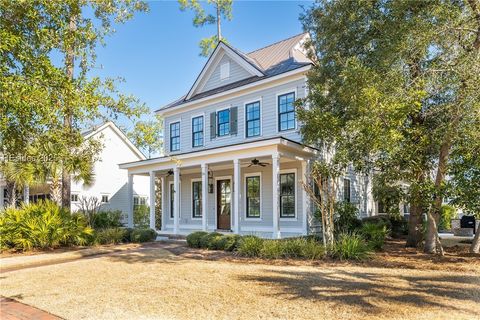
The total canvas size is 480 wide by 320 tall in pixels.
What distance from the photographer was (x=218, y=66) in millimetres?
18688

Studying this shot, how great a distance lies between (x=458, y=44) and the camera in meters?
9.84

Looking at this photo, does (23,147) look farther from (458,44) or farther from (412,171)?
(458,44)

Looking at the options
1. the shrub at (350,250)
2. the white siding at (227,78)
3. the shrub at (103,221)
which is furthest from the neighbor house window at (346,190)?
the shrub at (103,221)

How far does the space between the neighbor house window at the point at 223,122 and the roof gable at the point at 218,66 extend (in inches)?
62.7

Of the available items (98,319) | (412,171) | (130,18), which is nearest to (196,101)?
(130,18)

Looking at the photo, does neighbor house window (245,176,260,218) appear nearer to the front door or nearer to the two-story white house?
the two-story white house

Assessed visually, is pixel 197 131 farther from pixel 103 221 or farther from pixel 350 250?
pixel 350 250

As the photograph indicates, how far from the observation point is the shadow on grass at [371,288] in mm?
6020

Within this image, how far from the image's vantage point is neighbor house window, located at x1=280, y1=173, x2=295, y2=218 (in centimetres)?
1528

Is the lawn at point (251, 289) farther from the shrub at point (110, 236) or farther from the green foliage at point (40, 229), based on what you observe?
the shrub at point (110, 236)

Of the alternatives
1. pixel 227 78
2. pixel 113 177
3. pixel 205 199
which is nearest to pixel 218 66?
pixel 227 78

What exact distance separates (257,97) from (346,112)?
19.4 ft

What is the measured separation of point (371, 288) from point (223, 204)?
11.5 meters

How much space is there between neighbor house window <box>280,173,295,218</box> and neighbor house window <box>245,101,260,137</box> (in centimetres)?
223
